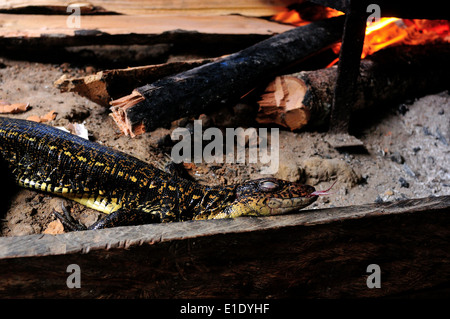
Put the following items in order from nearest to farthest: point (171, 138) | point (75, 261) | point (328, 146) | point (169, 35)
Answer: point (75, 261) → point (171, 138) → point (328, 146) → point (169, 35)

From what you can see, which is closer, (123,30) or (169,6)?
(123,30)

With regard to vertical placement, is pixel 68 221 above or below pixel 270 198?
below

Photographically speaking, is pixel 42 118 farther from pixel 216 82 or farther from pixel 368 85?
pixel 368 85

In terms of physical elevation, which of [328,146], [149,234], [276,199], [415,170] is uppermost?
[328,146]

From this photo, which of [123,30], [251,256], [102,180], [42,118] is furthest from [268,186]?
[123,30]

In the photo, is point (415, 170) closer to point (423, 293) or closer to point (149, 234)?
point (423, 293)

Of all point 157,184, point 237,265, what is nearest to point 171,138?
point 157,184

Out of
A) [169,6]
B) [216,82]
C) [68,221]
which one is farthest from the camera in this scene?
[169,6]
